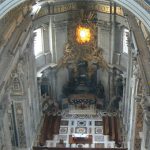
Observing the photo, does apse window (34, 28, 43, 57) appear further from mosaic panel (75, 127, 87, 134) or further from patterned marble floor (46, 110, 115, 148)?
mosaic panel (75, 127, 87, 134)

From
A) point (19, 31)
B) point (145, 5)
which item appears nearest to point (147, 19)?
point (145, 5)

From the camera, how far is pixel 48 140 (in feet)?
71.9

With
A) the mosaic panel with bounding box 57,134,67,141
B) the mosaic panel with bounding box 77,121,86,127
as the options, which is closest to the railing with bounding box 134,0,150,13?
the mosaic panel with bounding box 57,134,67,141

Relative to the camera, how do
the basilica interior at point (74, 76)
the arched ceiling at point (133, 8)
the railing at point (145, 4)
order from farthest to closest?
the basilica interior at point (74, 76) → the arched ceiling at point (133, 8) → the railing at point (145, 4)

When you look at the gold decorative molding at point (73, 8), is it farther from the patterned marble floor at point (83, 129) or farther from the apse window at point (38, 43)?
the patterned marble floor at point (83, 129)

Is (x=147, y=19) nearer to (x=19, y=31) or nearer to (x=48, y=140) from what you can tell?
(x=19, y=31)

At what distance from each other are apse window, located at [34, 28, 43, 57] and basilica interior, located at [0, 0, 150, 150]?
5 cm

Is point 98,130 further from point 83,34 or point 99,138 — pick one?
point 83,34

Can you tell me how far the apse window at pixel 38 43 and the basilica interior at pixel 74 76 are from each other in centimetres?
5

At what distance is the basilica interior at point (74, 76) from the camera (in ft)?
62.0

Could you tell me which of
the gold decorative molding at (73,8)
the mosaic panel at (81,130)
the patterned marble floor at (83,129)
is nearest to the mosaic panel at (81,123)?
the patterned marble floor at (83,129)

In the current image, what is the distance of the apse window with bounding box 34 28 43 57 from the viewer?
22.8 metres

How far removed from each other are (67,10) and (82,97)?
16.4 ft

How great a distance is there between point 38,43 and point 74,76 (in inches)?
116
